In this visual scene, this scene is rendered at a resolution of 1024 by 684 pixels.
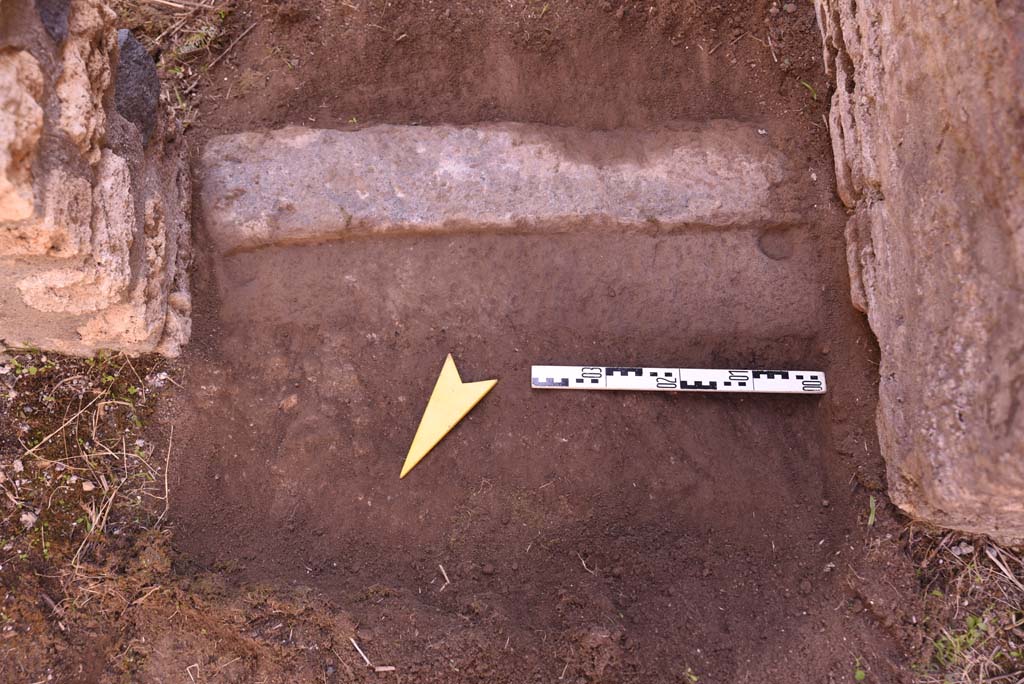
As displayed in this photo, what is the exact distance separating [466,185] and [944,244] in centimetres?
156

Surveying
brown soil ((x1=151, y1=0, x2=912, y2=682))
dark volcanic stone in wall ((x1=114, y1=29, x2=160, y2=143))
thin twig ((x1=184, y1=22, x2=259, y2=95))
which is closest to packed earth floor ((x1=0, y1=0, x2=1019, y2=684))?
brown soil ((x1=151, y1=0, x2=912, y2=682))

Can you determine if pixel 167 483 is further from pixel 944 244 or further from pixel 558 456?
pixel 944 244

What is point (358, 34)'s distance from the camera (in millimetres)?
2924

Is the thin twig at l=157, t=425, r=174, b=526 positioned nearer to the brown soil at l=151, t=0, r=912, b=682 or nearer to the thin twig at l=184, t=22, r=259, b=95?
the brown soil at l=151, t=0, r=912, b=682

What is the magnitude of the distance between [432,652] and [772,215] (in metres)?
1.92

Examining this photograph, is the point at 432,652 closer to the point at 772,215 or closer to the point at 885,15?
the point at 772,215

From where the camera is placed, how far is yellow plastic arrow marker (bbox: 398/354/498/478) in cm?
248

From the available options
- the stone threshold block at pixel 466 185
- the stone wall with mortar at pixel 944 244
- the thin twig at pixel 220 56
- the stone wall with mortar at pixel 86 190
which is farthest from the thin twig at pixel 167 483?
the stone wall with mortar at pixel 944 244

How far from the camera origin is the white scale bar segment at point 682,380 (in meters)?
2.52

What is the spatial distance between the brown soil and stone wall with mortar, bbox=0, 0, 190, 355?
271mm

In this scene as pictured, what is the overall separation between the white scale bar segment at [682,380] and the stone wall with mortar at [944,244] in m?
0.29

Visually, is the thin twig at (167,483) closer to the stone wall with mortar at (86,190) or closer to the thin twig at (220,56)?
the stone wall with mortar at (86,190)

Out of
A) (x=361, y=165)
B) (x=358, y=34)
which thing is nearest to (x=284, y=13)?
(x=358, y=34)

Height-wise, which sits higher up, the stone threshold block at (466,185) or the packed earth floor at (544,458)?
the stone threshold block at (466,185)
